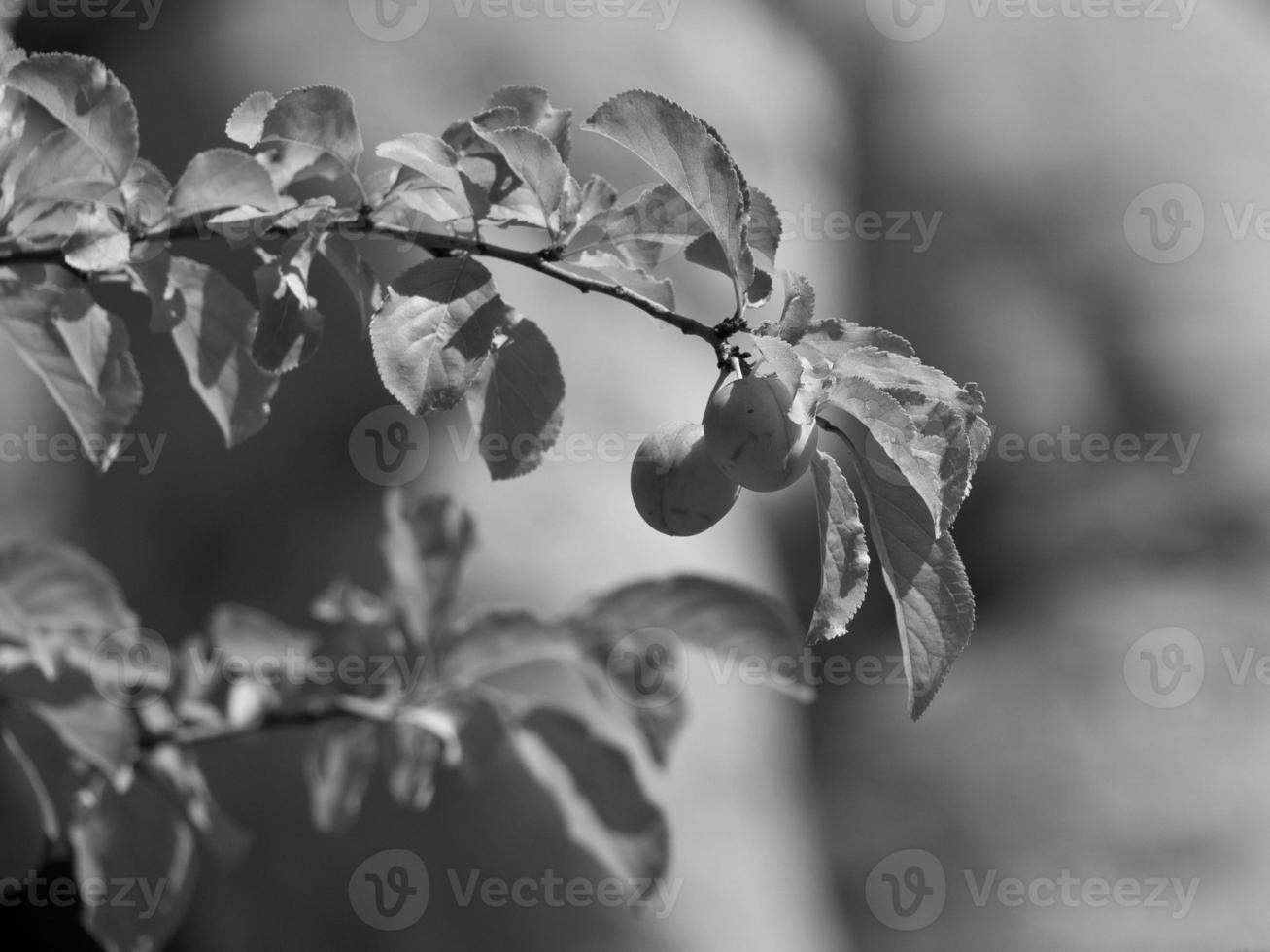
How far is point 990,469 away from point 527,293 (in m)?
0.90

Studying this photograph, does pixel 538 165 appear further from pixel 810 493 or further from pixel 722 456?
pixel 810 493

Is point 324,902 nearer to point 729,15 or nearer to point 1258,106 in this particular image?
point 729,15

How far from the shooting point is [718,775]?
5.78 feet

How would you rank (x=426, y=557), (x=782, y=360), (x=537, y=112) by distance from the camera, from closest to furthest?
(x=782, y=360)
(x=537, y=112)
(x=426, y=557)

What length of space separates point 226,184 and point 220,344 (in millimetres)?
88

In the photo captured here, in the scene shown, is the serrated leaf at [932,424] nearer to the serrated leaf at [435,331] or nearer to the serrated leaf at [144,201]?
the serrated leaf at [435,331]

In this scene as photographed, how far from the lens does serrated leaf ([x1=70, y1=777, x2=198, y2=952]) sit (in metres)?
0.63

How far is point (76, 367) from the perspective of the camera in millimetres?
492

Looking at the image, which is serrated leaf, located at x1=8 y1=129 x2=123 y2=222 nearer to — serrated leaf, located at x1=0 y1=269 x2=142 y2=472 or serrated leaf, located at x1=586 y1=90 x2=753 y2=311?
serrated leaf, located at x1=0 y1=269 x2=142 y2=472

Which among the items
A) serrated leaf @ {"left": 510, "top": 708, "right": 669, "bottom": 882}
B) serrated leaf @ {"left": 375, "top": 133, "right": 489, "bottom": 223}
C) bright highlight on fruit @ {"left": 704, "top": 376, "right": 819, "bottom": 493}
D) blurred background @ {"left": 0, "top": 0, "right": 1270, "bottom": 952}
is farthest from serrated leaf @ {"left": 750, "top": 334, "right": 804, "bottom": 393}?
blurred background @ {"left": 0, "top": 0, "right": 1270, "bottom": 952}

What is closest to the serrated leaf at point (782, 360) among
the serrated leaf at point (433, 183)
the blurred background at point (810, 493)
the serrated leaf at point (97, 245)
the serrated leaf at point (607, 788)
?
the serrated leaf at point (433, 183)

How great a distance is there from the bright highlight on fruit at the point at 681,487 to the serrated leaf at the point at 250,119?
0.62 ft

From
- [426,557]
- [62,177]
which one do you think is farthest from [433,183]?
[426,557]

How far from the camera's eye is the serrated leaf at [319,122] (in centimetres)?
43
